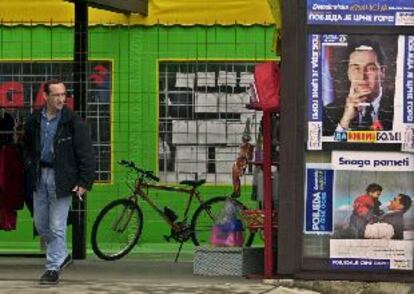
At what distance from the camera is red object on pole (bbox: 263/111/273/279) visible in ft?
24.8

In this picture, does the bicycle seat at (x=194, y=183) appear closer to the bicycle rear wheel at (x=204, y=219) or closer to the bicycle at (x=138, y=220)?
the bicycle at (x=138, y=220)

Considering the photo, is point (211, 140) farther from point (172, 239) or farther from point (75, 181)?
point (75, 181)

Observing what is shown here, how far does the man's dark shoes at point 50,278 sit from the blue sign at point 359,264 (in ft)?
7.83

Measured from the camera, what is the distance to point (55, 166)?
7434 millimetres

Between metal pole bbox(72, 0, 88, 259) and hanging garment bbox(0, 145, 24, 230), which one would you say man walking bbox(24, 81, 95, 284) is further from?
metal pole bbox(72, 0, 88, 259)

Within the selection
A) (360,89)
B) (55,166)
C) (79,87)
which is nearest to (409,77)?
(360,89)

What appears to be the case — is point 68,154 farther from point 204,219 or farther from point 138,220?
point 204,219

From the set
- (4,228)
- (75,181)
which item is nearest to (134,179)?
(4,228)

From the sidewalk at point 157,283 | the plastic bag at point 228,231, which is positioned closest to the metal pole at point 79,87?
the sidewalk at point 157,283

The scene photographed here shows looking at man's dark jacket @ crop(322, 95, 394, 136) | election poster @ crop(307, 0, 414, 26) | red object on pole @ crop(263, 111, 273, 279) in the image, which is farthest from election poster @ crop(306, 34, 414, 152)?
red object on pole @ crop(263, 111, 273, 279)

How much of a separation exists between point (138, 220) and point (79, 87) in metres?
1.75

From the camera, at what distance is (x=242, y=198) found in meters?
10.2

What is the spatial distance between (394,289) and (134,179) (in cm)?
414

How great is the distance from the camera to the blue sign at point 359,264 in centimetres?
732
